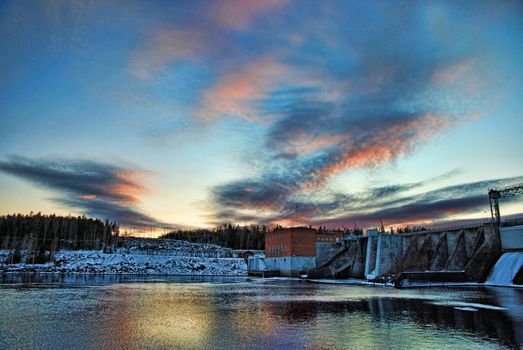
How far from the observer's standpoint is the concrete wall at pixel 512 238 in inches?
2109

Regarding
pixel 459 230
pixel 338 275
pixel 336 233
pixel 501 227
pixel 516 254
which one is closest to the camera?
pixel 516 254

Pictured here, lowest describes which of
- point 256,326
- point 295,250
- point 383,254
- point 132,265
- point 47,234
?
point 256,326

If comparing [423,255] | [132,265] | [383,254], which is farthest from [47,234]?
[423,255]

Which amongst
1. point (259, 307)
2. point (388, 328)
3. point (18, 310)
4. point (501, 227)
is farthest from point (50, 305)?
point (501, 227)

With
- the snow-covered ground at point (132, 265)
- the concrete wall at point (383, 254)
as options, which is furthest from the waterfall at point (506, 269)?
the snow-covered ground at point (132, 265)

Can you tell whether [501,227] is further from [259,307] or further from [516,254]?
[259,307]

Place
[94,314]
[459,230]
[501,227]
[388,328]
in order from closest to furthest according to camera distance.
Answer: [388,328]
[94,314]
[501,227]
[459,230]

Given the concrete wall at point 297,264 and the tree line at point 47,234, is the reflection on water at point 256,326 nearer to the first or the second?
the concrete wall at point 297,264

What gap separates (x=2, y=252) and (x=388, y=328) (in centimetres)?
12994

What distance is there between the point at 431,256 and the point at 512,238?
16950 mm

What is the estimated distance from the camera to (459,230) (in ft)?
218

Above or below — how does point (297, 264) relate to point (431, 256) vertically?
below

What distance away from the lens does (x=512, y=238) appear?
2164 inches

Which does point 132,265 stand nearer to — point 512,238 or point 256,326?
point 512,238
